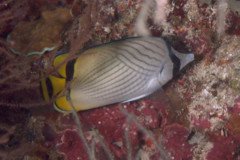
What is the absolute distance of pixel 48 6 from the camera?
2838mm

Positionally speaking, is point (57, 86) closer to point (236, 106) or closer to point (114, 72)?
point (114, 72)

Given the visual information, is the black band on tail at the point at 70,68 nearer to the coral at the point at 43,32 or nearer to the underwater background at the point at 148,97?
the underwater background at the point at 148,97

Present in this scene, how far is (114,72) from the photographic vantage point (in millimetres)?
1876

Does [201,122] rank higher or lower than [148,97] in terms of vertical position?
lower

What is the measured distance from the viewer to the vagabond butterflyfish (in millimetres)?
1884

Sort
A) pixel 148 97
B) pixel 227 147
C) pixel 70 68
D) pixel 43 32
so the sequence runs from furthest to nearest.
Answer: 1. pixel 43 32
2. pixel 148 97
3. pixel 227 147
4. pixel 70 68

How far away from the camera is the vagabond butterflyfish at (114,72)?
1.88m

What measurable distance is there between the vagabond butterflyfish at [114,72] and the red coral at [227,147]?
3.34ft

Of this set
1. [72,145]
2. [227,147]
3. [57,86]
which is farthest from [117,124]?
[227,147]

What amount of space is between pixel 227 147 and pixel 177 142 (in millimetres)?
574

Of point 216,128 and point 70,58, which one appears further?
point 216,128

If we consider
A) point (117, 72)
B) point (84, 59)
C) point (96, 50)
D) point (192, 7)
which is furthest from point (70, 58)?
point (192, 7)

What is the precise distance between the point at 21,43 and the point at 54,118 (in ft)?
4.18

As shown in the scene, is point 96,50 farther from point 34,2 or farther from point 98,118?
point 34,2
